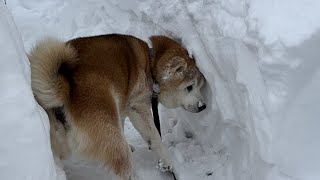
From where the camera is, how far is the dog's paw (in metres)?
3.75

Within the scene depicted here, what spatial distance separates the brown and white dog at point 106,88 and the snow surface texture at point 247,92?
0.18 metres

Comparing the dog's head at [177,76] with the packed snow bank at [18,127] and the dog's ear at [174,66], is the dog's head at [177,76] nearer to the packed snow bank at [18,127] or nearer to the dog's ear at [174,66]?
the dog's ear at [174,66]

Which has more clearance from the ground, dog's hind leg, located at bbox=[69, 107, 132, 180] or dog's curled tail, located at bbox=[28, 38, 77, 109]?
dog's curled tail, located at bbox=[28, 38, 77, 109]

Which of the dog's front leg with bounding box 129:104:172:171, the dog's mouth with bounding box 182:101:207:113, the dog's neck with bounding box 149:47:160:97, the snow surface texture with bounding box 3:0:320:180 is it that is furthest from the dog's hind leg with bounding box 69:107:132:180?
the dog's mouth with bounding box 182:101:207:113

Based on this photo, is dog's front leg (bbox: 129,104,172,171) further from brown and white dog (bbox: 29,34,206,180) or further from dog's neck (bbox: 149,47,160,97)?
dog's neck (bbox: 149,47,160,97)

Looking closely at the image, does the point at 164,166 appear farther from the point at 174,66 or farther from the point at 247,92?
the point at 247,92

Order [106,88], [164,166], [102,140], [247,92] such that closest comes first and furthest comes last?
[247,92]
[102,140]
[106,88]
[164,166]

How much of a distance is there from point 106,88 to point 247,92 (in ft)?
3.31

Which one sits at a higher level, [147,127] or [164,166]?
[147,127]

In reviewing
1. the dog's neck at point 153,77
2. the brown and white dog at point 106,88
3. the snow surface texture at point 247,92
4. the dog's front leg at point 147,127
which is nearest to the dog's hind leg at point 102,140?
the brown and white dog at point 106,88

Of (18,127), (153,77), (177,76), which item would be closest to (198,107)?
(177,76)

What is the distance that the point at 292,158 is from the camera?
2.56 meters

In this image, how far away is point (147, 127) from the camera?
3889 mm

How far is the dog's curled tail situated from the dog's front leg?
0.87 metres
